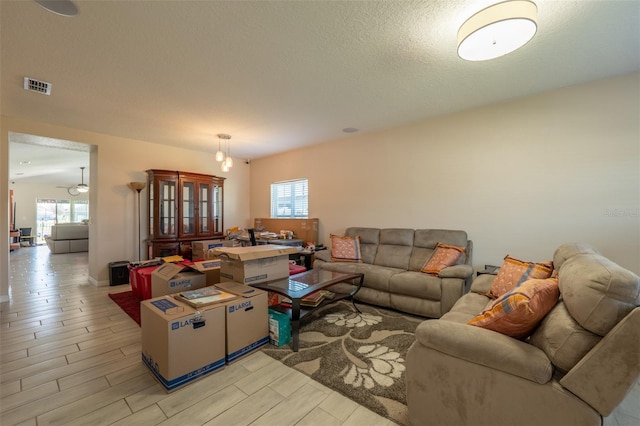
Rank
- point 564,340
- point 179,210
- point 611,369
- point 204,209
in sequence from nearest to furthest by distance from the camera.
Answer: point 611,369, point 564,340, point 179,210, point 204,209

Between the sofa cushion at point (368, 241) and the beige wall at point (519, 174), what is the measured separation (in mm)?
205

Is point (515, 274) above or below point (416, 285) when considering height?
above

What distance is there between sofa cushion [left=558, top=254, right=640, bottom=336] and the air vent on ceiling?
4.41 metres

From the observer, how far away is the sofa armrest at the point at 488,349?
1137 millimetres

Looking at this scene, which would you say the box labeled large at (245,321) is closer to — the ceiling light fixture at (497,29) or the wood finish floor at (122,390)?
the wood finish floor at (122,390)

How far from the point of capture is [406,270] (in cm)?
354

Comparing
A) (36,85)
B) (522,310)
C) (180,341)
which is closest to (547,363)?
(522,310)

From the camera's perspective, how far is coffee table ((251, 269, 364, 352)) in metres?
2.28

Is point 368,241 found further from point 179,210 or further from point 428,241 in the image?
point 179,210

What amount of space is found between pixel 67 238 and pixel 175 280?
822 centimetres

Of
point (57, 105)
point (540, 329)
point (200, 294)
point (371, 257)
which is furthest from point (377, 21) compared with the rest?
point (57, 105)

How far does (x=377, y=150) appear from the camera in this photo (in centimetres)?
436

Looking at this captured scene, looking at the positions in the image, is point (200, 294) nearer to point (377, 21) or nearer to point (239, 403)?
point (239, 403)

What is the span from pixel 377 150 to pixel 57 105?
13.9 feet
